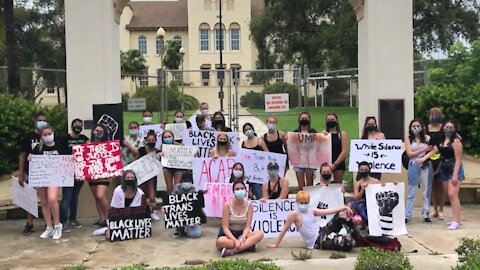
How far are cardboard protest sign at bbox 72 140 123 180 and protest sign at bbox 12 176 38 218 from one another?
732 millimetres

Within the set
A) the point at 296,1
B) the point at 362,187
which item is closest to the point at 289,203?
the point at 362,187

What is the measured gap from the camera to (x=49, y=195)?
358 inches

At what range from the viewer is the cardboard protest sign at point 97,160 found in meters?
9.42

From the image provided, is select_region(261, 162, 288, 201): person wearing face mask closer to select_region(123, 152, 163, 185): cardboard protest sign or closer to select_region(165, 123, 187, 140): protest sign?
select_region(123, 152, 163, 185): cardboard protest sign

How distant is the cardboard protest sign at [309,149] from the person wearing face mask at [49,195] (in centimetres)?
380

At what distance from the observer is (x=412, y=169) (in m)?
9.58

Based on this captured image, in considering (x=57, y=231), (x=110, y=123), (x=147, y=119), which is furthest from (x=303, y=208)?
(x=147, y=119)

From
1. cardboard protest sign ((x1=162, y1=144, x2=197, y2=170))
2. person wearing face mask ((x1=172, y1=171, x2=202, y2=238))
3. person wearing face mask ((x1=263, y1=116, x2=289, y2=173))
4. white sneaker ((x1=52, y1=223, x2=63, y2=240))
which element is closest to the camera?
person wearing face mask ((x1=172, y1=171, x2=202, y2=238))

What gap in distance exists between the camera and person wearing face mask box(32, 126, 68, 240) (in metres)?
9.10

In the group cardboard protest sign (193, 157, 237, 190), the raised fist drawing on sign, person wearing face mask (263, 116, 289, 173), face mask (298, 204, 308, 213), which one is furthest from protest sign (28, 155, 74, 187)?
face mask (298, 204, 308, 213)

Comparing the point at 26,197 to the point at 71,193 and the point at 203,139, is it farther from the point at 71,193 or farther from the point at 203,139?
the point at 203,139

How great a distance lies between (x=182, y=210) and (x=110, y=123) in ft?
8.46

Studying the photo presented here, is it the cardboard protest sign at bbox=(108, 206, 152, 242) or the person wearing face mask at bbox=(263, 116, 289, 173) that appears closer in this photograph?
the cardboard protest sign at bbox=(108, 206, 152, 242)

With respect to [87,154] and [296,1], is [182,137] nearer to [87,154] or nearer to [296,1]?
[87,154]
